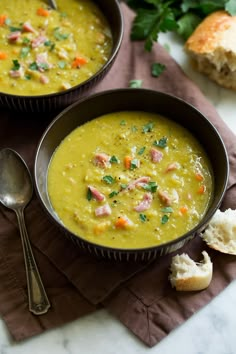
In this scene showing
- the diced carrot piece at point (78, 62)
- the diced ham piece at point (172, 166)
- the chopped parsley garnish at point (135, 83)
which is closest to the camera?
the diced ham piece at point (172, 166)

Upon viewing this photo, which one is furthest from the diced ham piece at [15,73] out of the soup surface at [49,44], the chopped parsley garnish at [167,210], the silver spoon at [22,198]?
Result: the chopped parsley garnish at [167,210]

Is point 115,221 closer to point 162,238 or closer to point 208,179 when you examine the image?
point 162,238

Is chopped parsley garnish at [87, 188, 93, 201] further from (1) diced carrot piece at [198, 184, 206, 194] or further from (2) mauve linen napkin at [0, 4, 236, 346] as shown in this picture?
(1) diced carrot piece at [198, 184, 206, 194]

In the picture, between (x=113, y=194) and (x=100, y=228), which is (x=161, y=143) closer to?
(x=113, y=194)

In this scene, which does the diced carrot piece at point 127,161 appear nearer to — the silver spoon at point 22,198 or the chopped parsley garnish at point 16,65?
the silver spoon at point 22,198

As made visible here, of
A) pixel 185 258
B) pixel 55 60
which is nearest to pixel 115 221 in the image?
pixel 185 258

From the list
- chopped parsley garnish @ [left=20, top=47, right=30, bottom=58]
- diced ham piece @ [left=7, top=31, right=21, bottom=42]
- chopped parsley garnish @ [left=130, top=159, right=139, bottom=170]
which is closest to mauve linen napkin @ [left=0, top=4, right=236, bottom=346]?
chopped parsley garnish @ [left=130, top=159, right=139, bottom=170]

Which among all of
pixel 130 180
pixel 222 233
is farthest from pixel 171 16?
pixel 222 233
